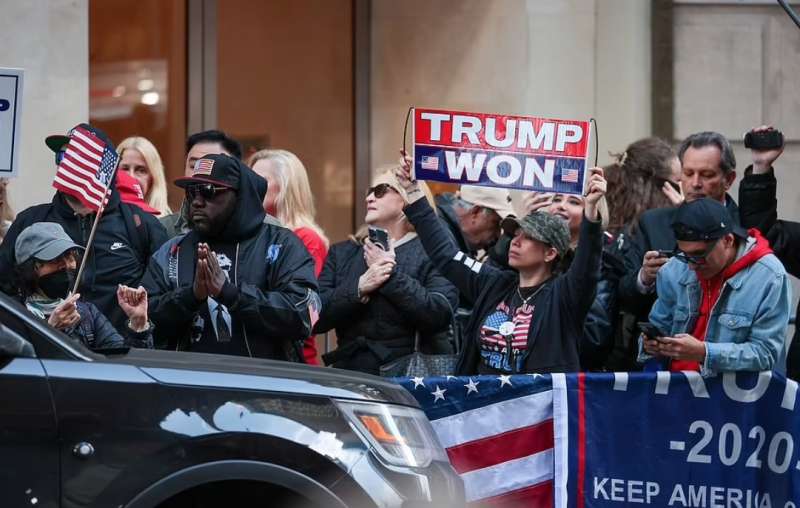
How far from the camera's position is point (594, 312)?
842 centimetres

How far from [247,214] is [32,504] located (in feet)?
9.15

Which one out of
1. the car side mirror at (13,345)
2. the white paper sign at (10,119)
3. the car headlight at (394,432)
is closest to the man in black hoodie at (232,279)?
the white paper sign at (10,119)

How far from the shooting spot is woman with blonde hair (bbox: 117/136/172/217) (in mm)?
9930

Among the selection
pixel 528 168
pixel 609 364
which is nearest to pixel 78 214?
pixel 528 168

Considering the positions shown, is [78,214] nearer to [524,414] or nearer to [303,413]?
[524,414]

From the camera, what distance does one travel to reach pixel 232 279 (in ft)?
25.6

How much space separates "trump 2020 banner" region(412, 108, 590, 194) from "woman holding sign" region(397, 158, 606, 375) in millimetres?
172

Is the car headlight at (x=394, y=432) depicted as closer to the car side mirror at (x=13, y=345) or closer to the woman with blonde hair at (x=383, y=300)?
the car side mirror at (x=13, y=345)

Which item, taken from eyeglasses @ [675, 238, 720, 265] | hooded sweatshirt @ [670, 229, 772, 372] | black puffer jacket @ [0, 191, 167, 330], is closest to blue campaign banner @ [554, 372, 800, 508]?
hooded sweatshirt @ [670, 229, 772, 372]

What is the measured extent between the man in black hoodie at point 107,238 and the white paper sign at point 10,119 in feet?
0.81

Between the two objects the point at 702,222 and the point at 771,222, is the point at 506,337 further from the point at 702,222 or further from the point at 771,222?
the point at 771,222

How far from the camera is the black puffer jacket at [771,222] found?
815cm

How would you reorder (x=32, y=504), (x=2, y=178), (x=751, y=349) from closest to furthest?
(x=32, y=504) < (x=751, y=349) < (x=2, y=178)

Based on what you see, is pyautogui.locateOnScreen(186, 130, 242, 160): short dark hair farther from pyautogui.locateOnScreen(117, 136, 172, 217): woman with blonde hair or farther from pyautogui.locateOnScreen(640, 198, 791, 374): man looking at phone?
pyautogui.locateOnScreen(640, 198, 791, 374): man looking at phone
